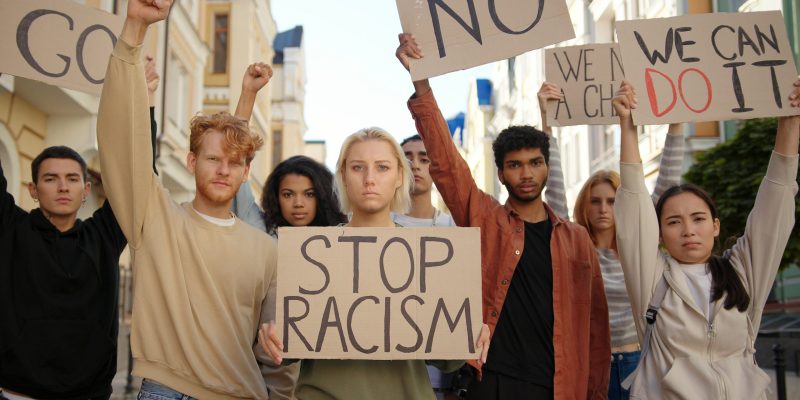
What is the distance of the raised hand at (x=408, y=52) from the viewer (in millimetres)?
3494

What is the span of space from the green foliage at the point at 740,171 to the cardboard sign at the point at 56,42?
8884 mm

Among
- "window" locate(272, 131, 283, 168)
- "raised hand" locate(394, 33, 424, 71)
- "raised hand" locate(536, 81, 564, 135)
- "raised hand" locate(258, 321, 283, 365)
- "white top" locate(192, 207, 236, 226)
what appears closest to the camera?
"raised hand" locate(258, 321, 283, 365)

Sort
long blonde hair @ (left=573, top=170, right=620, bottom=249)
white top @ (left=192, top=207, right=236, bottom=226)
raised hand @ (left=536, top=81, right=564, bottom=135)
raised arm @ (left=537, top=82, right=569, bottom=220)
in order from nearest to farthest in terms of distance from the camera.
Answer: white top @ (left=192, top=207, right=236, bottom=226) < raised arm @ (left=537, top=82, right=569, bottom=220) < raised hand @ (left=536, top=81, right=564, bottom=135) < long blonde hair @ (left=573, top=170, right=620, bottom=249)

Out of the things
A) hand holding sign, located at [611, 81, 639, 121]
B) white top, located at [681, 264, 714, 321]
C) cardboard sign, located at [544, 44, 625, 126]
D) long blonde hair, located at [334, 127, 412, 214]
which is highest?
cardboard sign, located at [544, 44, 625, 126]

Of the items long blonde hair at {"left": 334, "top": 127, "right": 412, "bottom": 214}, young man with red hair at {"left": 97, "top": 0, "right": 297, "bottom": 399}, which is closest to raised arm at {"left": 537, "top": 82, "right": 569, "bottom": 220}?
long blonde hair at {"left": 334, "top": 127, "right": 412, "bottom": 214}

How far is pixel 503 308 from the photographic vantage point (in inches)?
134

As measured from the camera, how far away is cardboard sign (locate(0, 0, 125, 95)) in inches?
149

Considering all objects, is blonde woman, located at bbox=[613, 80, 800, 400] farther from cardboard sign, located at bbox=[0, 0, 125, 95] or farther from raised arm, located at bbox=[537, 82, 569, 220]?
cardboard sign, located at bbox=[0, 0, 125, 95]

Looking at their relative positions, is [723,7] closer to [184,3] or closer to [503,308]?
[184,3]

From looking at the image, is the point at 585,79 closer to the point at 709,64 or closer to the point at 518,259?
the point at 709,64

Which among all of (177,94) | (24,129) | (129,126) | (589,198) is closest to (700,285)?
(589,198)

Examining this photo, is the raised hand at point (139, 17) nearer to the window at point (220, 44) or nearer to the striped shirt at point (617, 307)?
the striped shirt at point (617, 307)

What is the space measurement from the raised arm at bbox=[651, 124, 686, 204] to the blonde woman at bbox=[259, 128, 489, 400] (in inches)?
59.8

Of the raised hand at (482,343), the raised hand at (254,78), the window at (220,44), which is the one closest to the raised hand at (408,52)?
the raised hand at (254,78)
